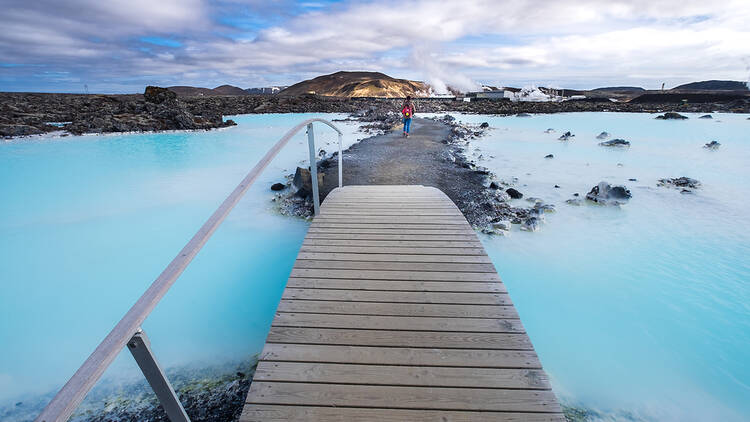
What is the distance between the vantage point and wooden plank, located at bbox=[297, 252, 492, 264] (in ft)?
10.8

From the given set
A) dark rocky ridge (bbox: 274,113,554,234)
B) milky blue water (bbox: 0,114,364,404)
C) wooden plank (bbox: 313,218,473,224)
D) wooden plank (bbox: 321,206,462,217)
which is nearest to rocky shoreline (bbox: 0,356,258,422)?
milky blue water (bbox: 0,114,364,404)

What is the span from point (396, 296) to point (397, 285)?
16 cm

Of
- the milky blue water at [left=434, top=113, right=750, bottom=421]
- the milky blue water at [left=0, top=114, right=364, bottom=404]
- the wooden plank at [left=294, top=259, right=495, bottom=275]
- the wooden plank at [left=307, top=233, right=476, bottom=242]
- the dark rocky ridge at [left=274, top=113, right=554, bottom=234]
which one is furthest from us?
the dark rocky ridge at [left=274, top=113, right=554, bottom=234]

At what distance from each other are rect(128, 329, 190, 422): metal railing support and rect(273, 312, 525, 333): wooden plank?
2.98ft

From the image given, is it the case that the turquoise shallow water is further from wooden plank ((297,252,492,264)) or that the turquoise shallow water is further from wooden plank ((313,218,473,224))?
wooden plank ((313,218,473,224))

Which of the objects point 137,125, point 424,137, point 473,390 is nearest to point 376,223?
point 473,390

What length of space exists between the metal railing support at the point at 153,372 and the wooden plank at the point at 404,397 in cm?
45

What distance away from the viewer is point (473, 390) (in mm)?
1889

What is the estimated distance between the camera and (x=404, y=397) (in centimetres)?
184

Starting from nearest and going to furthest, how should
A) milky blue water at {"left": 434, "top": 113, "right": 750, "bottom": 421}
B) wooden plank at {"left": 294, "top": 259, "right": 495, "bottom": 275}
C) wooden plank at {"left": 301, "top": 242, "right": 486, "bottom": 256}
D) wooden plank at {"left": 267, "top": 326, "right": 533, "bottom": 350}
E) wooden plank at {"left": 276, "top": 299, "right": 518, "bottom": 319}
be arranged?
wooden plank at {"left": 267, "top": 326, "right": 533, "bottom": 350} < wooden plank at {"left": 276, "top": 299, "right": 518, "bottom": 319} < wooden plank at {"left": 294, "top": 259, "right": 495, "bottom": 275} < milky blue water at {"left": 434, "top": 113, "right": 750, "bottom": 421} < wooden plank at {"left": 301, "top": 242, "right": 486, "bottom": 256}

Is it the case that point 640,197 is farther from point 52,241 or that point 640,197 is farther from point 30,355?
point 52,241

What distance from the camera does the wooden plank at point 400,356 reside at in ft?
6.77

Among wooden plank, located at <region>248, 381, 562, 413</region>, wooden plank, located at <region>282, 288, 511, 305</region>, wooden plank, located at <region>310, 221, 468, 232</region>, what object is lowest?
wooden plank, located at <region>248, 381, 562, 413</region>

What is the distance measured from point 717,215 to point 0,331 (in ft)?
44.0
